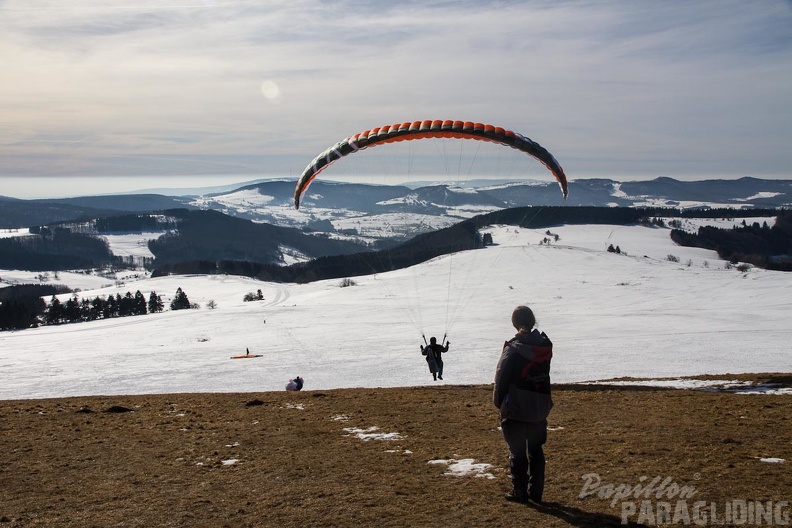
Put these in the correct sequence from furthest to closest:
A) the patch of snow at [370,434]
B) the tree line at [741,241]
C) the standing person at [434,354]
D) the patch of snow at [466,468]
Answer: the tree line at [741,241] < the standing person at [434,354] < the patch of snow at [370,434] < the patch of snow at [466,468]

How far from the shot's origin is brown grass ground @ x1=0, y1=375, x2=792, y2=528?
283 inches

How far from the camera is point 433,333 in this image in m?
65.2

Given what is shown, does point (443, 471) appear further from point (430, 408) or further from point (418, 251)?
point (418, 251)

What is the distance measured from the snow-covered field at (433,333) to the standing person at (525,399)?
22.5 m

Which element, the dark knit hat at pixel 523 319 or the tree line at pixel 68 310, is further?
the tree line at pixel 68 310

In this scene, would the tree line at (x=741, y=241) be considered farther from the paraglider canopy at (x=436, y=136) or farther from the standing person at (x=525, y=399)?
the standing person at (x=525, y=399)

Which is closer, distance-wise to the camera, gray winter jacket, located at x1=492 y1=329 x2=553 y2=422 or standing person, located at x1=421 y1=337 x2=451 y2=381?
gray winter jacket, located at x1=492 y1=329 x2=553 y2=422

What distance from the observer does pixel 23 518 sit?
7.46 m

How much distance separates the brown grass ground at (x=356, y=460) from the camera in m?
7.20

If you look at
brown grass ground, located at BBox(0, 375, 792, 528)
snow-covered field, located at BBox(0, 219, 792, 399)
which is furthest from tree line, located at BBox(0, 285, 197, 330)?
brown grass ground, located at BBox(0, 375, 792, 528)

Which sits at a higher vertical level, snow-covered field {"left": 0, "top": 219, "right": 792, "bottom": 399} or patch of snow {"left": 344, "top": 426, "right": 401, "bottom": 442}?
patch of snow {"left": 344, "top": 426, "right": 401, "bottom": 442}

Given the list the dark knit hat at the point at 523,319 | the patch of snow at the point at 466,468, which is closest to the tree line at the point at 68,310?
the patch of snow at the point at 466,468

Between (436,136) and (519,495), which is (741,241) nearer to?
(436,136)

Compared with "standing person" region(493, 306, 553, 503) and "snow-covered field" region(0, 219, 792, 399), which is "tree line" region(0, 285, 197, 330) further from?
"standing person" region(493, 306, 553, 503)
